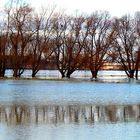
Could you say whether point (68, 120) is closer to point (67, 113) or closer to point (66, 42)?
point (67, 113)

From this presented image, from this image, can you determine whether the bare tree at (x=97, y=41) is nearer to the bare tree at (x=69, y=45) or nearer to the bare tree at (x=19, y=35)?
the bare tree at (x=69, y=45)

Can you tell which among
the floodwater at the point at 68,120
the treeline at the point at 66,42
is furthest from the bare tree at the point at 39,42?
the floodwater at the point at 68,120

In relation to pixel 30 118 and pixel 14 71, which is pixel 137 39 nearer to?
pixel 14 71

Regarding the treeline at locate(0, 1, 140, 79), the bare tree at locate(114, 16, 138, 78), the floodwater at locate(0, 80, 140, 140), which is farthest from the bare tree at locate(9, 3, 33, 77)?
the floodwater at locate(0, 80, 140, 140)

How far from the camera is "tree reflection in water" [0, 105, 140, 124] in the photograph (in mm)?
17047

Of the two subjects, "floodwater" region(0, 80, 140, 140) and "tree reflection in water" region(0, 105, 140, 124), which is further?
"tree reflection in water" region(0, 105, 140, 124)

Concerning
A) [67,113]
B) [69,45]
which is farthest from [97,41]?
[67,113]

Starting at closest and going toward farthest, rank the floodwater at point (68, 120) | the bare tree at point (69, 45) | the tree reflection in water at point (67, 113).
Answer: the floodwater at point (68, 120) → the tree reflection in water at point (67, 113) → the bare tree at point (69, 45)

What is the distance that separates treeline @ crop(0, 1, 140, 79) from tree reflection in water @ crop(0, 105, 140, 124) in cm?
4046

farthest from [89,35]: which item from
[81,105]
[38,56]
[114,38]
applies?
[81,105]

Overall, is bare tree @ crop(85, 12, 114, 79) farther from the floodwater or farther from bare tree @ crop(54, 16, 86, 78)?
the floodwater

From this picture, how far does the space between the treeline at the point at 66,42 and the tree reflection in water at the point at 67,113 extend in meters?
40.5

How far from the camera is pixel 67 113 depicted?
19.3 metres

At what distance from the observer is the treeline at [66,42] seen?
6184cm
